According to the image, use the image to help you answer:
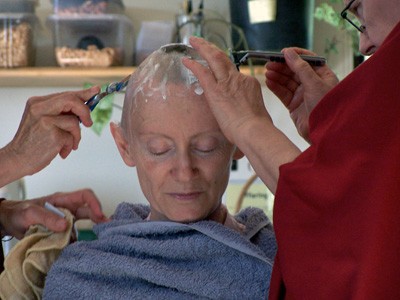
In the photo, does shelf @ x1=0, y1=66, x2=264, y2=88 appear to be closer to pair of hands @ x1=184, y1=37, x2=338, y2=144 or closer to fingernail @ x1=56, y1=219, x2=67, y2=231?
fingernail @ x1=56, y1=219, x2=67, y2=231

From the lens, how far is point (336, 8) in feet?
10.3

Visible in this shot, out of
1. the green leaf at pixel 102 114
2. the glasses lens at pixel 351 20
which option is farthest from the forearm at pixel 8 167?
the green leaf at pixel 102 114

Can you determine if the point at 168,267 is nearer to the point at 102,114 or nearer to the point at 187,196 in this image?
the point at 187,196

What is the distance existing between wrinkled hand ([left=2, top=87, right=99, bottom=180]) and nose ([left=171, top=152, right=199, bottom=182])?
20 cm

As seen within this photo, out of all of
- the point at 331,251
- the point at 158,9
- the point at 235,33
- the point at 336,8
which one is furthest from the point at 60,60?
the point at 331,251

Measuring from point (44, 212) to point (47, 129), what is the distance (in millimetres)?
180

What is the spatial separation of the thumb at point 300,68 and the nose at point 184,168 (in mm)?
259

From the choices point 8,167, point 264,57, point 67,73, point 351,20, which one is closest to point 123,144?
point 8,167

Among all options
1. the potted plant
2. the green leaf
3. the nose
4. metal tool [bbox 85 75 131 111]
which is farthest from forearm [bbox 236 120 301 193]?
the green leaf

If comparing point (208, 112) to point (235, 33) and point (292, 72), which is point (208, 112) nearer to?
point (292, 72)

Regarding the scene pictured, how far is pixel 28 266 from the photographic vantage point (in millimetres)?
1438

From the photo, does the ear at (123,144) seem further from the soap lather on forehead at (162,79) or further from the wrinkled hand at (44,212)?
the wrinkled hand at (44,212)

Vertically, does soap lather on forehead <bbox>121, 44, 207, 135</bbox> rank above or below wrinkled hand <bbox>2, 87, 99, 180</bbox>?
above

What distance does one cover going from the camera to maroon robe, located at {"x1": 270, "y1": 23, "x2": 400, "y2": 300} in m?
1.02
